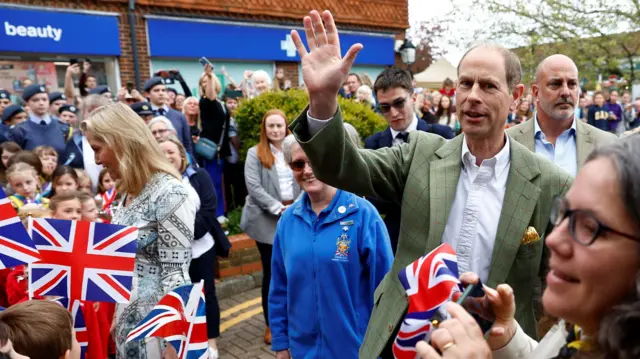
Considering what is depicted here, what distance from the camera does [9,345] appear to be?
1.96m

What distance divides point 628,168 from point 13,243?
8.71 ft

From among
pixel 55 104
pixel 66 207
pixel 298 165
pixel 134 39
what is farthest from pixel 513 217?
pixel 134 39

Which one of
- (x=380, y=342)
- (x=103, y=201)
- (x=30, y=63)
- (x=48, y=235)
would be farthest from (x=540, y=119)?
(x=30, y=63)

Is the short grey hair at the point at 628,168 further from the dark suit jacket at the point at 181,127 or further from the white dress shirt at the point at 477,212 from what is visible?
the dark suit jacket at the point at 181,127

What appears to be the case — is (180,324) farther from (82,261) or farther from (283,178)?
(283,178)

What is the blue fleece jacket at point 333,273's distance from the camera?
2.74 meters

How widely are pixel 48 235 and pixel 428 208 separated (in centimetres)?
194

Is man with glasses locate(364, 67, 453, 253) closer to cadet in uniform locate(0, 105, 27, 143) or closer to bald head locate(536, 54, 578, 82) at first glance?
bald head locate(536, 54, 578, 82)

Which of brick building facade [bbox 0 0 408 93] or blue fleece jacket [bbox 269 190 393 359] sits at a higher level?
brick building facade [bbox 0 0 408 93]

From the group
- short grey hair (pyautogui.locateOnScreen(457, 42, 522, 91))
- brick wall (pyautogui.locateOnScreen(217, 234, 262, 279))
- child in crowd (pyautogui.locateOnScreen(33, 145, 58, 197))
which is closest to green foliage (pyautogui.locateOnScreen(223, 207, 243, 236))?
brick wall (pyautogui.locateOnScreen(217, 234, 262, 279))

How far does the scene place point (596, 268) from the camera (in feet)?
3.49

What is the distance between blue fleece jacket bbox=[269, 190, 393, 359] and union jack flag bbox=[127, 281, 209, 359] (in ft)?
1.63

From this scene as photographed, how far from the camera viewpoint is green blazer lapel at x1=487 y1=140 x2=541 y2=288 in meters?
1.96

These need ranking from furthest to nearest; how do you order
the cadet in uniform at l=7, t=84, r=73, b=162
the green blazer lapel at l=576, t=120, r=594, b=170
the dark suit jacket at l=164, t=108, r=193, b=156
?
the dark suit jacket at l=164, t=108, r=193, b=156 → the cadet in uniform at l=7, t=84, r=73, b=162 → the green blazer lapel at l=576, t=120, r=594, b=170
